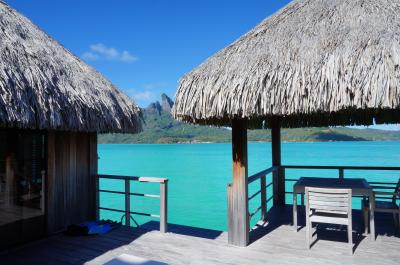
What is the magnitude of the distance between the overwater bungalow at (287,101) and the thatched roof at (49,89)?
127 cm

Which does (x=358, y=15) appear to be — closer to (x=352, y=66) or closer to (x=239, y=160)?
(x=352, y=66)

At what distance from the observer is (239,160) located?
3.75 metres

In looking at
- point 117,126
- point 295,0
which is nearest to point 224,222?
point 117,126

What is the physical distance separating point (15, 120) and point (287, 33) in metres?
3.12

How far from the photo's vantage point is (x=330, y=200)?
3.49m

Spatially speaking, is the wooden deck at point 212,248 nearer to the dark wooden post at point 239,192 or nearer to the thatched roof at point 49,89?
the dark wooden post at point 239,192

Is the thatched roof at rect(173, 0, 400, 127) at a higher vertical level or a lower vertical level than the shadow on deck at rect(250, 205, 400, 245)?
higher

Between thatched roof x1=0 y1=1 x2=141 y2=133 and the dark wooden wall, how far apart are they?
517 mm

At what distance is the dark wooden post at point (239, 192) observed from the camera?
12.3 ft

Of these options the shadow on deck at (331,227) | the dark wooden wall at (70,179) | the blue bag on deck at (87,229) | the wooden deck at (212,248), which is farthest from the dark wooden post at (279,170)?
the dark wooden wall at (70,179)

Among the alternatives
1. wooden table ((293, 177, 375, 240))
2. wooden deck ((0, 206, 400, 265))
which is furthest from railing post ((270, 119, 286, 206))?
wooden deck ((0, 206, 400, 265))

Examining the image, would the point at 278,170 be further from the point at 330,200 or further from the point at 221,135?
the point at 221,135

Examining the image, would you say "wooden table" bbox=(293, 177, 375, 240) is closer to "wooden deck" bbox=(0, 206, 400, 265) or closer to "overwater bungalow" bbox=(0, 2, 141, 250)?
"wooden deck" bbox=(0, 206, 400, 265)

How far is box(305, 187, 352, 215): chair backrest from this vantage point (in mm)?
3408
